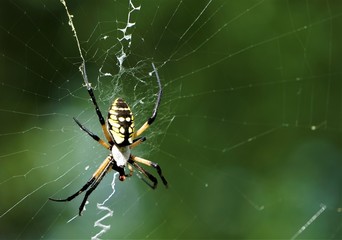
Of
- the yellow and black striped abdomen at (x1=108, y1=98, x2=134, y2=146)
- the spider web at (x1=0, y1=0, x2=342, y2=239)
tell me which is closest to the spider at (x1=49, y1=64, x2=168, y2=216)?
the yellow and black striped abdomen at (x1=108, y1=98, x2=134, y2=146)

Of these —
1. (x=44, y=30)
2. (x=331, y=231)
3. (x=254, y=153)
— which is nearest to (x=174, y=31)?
(x=44, y=30)

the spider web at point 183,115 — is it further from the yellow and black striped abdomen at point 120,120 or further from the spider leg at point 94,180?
the yellow and black striped abdomen at point 120,120

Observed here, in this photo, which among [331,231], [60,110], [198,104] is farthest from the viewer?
[331,231]

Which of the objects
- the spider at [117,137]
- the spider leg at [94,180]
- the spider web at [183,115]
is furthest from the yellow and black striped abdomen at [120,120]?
the spider web at [183,115]

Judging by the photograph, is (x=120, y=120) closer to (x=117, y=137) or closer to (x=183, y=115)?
(x=117, y=137)

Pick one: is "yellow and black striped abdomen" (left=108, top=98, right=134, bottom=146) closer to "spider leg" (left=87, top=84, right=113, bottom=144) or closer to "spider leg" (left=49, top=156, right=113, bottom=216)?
"spider leg" (left=87, top=84, right=113, bottom=144)

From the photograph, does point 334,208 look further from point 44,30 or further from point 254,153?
point 44,30
